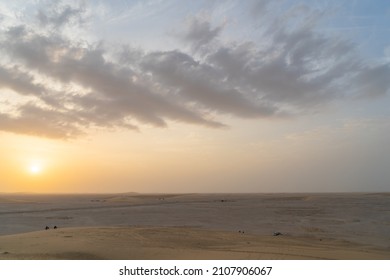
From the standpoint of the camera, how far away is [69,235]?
21969mm

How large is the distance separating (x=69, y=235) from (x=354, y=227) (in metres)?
25.7

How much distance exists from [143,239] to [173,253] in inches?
209

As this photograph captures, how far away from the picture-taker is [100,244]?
18.4 m

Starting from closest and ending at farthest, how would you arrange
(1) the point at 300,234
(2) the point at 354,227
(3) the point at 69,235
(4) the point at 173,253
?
(4) the point at 173,253 < (3) the point at 69,235 < (1) the point at 300,234 < (2) the point at 354,227

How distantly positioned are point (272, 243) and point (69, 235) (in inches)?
505
